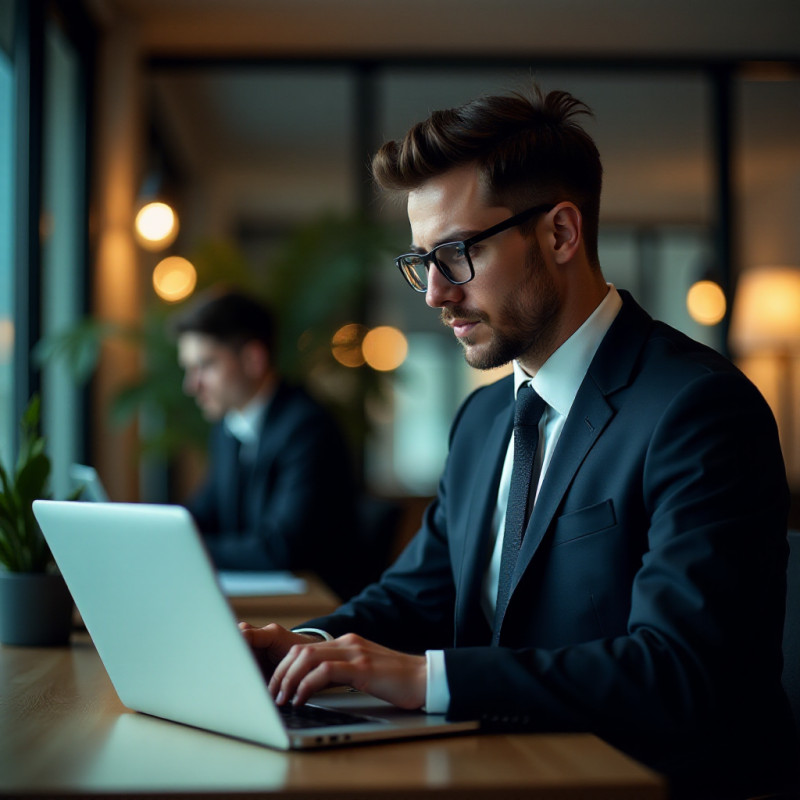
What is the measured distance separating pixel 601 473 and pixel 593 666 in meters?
0.33

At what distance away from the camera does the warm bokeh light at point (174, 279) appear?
513 centimetres

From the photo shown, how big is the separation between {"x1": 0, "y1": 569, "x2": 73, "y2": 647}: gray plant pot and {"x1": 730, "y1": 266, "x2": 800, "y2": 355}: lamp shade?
5.14m

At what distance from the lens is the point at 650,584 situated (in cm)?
125

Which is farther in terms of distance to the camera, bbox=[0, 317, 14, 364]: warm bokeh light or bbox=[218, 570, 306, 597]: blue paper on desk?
bbox=[0, 317, 14, 364]: warm bokeh light

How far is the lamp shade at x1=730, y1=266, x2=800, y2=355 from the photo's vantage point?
6184 mm

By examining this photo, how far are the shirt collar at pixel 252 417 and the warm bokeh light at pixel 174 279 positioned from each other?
1.41 meters

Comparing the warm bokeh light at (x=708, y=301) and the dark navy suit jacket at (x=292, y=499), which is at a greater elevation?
the warm bokeh light at (x=708, y=301)

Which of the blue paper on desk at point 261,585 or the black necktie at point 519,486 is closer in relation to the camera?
the black necktie at point 519,486

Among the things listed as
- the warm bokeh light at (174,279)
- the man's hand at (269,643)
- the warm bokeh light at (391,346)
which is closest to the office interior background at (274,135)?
the warm bokeh light at (174,279)

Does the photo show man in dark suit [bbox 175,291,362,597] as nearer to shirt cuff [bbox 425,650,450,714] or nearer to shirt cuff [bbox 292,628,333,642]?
shirt cuff [bbox 292,628,333,642]

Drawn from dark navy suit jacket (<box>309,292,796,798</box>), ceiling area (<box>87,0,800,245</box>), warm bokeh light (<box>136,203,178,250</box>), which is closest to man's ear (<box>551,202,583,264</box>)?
dark navy suit jacket (<box>309,292,796,798</box>)

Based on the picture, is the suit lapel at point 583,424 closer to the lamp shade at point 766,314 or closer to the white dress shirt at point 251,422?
the white dress shirt at point 251,422

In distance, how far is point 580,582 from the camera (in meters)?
1.44

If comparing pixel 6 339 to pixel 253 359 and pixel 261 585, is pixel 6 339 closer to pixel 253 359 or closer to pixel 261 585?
pixel 253 359
